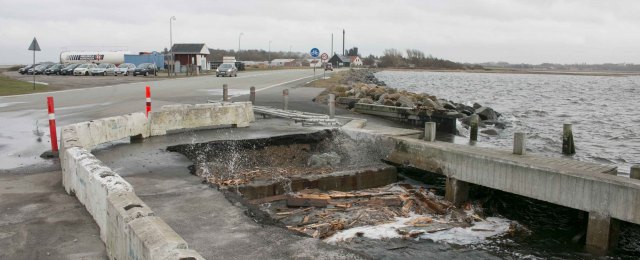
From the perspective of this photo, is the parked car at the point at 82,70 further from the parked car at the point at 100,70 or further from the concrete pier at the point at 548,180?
the concrete pier at the point at 548,180

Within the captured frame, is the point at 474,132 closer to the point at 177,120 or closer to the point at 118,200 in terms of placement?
the point at 177,120

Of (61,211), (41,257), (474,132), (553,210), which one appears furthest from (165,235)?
(474,132)

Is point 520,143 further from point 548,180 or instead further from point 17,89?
point 17,89

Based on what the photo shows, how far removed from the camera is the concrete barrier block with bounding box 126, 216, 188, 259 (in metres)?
3.83

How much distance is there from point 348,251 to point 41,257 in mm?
3153

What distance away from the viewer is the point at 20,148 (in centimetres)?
1152

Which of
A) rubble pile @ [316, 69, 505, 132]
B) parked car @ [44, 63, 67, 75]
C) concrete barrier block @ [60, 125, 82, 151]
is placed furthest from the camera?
parked car @ [44, 63, 67, 75]

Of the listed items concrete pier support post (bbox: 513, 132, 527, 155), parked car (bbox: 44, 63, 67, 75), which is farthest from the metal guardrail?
parked car (bbox: 44, 63, 67, 75)

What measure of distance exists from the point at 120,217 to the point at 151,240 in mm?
890

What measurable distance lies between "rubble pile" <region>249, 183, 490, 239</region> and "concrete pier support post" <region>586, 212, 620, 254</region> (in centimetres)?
193

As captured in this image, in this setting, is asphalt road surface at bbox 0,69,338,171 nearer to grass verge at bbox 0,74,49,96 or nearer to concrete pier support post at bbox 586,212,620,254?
grass verge at bbox 0,74,49,96

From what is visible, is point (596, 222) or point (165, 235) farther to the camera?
point (596, 222)

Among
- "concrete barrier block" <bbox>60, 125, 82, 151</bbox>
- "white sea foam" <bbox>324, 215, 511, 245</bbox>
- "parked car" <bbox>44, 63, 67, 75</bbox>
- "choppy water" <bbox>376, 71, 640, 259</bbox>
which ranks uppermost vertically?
"parked car" <bbox>44, 63, 67, 75</bbox>

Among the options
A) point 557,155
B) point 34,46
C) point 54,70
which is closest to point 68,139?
point 557,155
